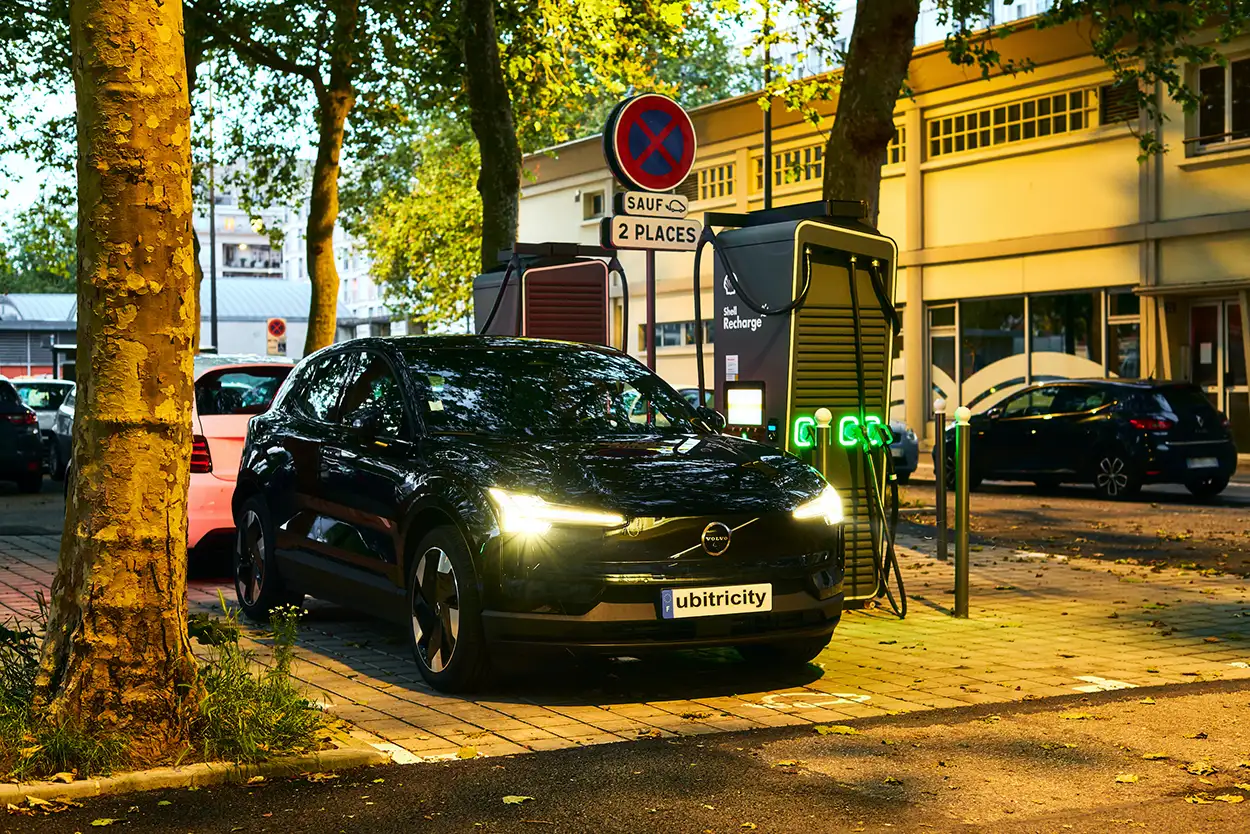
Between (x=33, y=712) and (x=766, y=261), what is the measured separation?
5.32 metres

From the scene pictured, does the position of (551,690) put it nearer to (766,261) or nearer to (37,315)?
(766,261)

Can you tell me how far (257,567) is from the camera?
1000 centimetres

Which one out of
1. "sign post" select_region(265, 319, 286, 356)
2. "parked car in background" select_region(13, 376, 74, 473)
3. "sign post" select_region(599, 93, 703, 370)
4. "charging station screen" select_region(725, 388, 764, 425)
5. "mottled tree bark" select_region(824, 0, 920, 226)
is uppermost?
"mottled tree bark" select_region(824, 0, 920, 226)

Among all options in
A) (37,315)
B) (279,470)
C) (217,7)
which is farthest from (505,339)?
(37,315)

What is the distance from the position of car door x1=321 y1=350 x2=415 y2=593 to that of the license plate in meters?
1.50

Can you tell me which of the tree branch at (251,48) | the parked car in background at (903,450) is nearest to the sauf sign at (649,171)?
the parked car in background at (903,450)

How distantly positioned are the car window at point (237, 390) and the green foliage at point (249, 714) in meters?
5.82

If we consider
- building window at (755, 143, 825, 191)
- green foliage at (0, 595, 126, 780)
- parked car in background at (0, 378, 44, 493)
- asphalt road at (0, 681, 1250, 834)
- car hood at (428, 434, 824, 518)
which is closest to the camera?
asphalt road at (0, 681, 1250, 834)

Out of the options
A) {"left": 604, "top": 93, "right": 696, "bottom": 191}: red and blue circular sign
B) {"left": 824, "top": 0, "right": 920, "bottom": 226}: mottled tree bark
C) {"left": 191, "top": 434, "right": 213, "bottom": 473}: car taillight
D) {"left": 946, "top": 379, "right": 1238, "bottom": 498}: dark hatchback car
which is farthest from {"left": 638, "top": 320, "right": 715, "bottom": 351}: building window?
{"left": 604, "top": 93, "right": 696, "bottom": 191}: red and blue circular sign

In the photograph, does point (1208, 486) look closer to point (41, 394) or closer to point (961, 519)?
point (961, 519)

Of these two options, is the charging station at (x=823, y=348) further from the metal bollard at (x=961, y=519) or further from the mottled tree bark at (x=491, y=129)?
the mottled tree bark at (x=491, y=129)

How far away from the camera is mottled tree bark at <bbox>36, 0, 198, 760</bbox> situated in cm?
589

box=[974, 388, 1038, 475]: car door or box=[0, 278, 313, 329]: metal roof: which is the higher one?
box=[0, 278, 313, 329]: metal roof

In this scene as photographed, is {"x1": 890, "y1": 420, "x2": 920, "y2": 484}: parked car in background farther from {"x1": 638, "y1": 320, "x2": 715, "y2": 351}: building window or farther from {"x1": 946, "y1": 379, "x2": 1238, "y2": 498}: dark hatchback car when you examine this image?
{"x1": 638, "y1": 320, "x2": 715, "y2": 351}: building window
